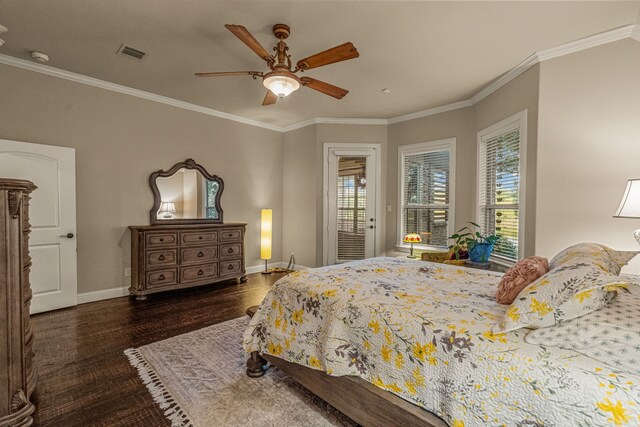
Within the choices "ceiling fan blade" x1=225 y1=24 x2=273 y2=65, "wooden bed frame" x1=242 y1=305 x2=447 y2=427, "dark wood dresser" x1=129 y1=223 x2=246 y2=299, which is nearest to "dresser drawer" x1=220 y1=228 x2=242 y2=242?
"dark wood dresser" x1=129 y1=223 x2=246 y2=299

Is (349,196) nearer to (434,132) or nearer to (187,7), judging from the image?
(434,132)

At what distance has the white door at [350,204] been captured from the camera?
5312 millimetres

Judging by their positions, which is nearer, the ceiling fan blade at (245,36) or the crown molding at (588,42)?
the ceiling fan blade at (245,36)

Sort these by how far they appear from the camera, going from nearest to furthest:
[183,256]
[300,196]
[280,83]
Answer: [280,83], [183,256], [300,196]

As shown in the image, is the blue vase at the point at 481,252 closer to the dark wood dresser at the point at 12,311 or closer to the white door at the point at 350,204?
the white door at the point at 350,204

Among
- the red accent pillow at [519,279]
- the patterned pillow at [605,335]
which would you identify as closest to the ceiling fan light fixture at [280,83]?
the red accent pillow at [519,279]

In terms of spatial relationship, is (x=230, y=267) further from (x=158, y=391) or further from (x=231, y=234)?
(x=158, y=391)

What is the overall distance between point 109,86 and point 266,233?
10.1ft

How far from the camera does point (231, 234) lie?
472cm

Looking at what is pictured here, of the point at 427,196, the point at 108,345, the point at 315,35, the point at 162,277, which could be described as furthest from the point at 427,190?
the point at 108,345

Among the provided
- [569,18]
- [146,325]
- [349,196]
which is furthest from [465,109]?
[146,325]

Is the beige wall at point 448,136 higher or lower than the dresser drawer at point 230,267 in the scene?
higher

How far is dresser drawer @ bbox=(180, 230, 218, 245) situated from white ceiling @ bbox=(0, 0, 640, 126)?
201 centimetres

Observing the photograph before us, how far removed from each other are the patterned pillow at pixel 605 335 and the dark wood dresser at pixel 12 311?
8.09 ft
